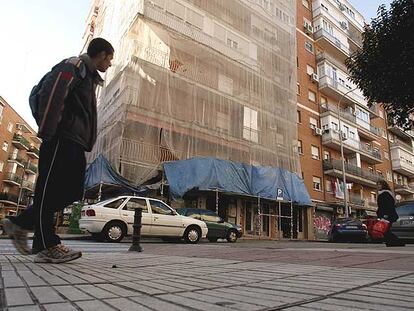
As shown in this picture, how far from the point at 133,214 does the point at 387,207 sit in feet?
23.8

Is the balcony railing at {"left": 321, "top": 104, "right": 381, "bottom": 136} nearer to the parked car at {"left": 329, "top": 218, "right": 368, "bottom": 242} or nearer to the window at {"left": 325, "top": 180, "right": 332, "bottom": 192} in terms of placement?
the window at {"left": 325, "top": 180, "right": 332, "bottom": 192}

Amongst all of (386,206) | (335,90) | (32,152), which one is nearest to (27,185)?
(32,152)

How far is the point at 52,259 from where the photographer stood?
2.90 m

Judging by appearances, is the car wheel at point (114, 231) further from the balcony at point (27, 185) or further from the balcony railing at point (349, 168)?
the balcony at point (27, 185)

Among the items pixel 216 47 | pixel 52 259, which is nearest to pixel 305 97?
A: pixel 216 47

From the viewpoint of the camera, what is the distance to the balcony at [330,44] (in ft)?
112

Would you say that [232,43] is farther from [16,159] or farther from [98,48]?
[16,159]

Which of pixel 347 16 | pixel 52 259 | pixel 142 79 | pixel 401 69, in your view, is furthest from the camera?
pixel 347 16

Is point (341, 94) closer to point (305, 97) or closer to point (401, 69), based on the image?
point (305, 97)

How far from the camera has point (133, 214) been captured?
434 inches

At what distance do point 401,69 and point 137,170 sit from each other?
1151 cm

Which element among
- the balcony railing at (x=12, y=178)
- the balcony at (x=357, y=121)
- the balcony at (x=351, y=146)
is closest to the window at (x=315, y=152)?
the balcony at (x=351, y=146)

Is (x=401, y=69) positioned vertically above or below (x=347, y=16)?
below

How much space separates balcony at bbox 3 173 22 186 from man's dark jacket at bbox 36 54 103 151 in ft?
183
